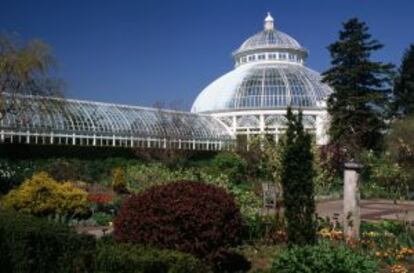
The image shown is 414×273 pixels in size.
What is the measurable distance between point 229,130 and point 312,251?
Result: 46391mm

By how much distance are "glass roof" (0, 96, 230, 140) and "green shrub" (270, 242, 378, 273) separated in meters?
24.8

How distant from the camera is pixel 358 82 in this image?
133 ft

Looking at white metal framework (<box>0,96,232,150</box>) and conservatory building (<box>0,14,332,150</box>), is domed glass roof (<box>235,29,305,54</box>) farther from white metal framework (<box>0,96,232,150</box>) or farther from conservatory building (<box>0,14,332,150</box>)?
white metal framework (<box>0,96,232,150</box>)

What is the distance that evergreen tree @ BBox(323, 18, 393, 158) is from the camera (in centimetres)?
3934

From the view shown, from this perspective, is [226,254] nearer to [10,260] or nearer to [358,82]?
[10,260]

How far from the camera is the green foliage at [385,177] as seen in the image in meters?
18.7

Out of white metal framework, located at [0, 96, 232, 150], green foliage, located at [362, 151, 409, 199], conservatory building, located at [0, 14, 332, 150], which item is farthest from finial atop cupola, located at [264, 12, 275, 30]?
green foliage, located at [362, 151, 409, 199]

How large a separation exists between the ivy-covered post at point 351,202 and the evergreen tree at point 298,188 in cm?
270

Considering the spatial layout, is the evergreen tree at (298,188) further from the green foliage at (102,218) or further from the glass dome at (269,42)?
the glass dome at (269,42)

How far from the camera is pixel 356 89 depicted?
40.2m

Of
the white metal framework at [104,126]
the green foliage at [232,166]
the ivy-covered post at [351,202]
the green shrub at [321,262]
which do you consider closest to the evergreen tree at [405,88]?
the white metal framework at [104,126]

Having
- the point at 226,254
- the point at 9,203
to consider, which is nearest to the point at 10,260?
the point at 226,254

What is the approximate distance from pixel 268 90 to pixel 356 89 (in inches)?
602

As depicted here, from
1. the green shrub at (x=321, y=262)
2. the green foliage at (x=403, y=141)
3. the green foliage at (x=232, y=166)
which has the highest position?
the green foliage at (x=403, y=141)
